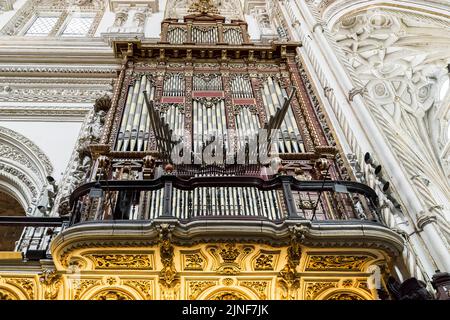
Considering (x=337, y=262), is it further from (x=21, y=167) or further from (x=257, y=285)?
(x=21, y=167)

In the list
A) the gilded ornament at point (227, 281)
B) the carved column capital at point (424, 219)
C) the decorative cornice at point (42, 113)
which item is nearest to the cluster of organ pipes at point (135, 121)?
the decorative cornice at point (42, 113)

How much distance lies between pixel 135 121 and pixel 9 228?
4.09 metres

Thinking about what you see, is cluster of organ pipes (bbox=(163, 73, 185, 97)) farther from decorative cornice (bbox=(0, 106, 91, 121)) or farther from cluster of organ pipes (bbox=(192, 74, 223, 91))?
decorative cornice (bbox=(0, 106, 91, 121))

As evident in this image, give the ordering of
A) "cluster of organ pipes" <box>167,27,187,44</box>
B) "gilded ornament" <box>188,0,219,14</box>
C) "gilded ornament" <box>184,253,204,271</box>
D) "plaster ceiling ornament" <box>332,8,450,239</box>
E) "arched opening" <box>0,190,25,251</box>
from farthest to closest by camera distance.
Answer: "gilded ornament" <box>188,0,219,14</box>
"plaster ceiling ornament" <box>332,8,450,239</box>
"cluster of organ pipes" <box>167,27,187,44</box>
"arched opening" <box>0,190,25,251</box>
"gilded ornament" <box>184,253,204,271</box>

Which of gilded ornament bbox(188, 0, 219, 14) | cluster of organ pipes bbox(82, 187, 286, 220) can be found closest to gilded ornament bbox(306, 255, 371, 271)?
cluster of organ pipes bbox(82, 187, 286, 220)

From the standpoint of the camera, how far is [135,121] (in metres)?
7.89

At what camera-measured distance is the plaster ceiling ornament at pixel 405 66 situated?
40.0 ft

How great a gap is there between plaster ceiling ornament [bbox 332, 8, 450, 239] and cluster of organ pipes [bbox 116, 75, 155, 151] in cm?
660

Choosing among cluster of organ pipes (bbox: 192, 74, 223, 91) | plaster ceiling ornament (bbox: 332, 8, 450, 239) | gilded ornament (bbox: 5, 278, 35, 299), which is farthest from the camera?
plaster ceiling ornament (bbox: 332, 8, 450, 239)

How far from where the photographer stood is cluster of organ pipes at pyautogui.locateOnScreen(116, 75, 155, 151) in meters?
7.26

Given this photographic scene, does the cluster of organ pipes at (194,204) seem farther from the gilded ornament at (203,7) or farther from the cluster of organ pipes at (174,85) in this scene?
the gilded ornament at (203,7)

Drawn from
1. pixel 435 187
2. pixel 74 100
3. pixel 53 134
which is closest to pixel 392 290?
pixel 435 187

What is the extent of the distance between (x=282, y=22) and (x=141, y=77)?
17.4 ft

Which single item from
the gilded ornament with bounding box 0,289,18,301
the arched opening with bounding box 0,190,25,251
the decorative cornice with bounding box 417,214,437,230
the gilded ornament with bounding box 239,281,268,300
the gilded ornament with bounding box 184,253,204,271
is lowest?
the gilded ornament with bounding box 239,281,268,300
